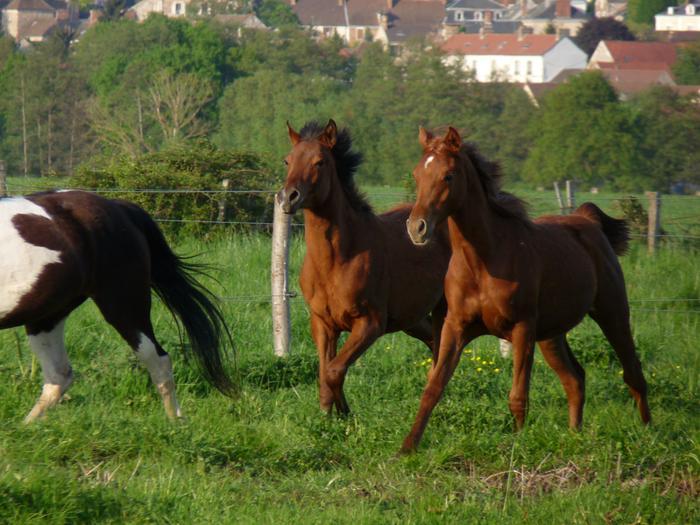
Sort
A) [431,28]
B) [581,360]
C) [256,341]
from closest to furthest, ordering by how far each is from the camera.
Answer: [581,360] < [256,341] < [431,28]

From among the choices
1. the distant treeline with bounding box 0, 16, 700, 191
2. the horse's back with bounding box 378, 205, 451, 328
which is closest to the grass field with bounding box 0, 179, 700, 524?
the horse's back with bounding box 378, 205, 451, 328

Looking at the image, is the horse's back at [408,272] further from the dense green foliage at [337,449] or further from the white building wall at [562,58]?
the white building wall at [562,58]

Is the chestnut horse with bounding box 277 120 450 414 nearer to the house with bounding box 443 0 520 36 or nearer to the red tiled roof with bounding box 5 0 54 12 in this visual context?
the house with bounding box 443 0 520 36

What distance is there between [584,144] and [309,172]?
51.0 m

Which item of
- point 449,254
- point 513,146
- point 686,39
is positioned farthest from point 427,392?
point 686,39

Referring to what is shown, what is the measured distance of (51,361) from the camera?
7.68 meters

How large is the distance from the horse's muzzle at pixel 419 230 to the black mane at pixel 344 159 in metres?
1.35

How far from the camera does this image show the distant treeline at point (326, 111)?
51969 mm

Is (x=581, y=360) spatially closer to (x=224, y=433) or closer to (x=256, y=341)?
(x=256, y=341)

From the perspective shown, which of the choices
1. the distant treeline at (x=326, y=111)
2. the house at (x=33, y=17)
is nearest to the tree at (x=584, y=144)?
the distant treeline at (x=326, y=111)

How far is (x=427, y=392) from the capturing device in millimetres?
6828

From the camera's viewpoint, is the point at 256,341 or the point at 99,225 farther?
the point at 256,341

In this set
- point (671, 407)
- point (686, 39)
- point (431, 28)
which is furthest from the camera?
point (431, 28)

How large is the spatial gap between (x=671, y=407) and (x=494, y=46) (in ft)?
→ 417
